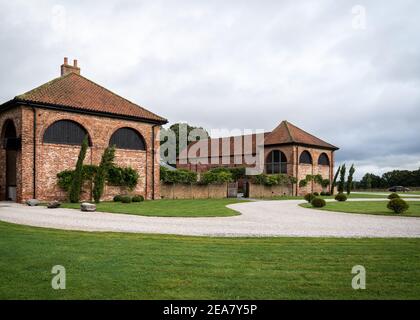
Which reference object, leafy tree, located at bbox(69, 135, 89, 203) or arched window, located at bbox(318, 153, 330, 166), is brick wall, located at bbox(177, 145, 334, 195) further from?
leafy tree, located at bbox(69, 135, 89, 203)

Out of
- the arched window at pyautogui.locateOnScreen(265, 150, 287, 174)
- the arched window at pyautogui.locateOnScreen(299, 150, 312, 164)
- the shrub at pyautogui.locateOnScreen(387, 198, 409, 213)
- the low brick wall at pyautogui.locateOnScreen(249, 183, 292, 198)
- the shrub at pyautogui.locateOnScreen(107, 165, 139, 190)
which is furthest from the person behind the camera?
the arched window at pyautogui.locateOnScreen(299, 150, 312, 164)

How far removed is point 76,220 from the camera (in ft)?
41.8

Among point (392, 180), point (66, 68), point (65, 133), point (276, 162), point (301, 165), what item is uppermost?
point (66, 68)

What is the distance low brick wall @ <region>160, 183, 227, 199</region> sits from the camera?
2911cm

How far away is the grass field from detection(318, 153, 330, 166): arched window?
120 ft

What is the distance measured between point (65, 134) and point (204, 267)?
19.9 meters

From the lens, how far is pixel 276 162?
41.5 metres

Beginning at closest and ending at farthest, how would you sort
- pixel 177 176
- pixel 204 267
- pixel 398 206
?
pixel 204 267 → pixel 398 206 → pixel 177 176

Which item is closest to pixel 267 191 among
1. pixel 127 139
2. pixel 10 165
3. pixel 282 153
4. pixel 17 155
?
pixel 282 153

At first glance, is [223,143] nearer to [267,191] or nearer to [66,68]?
[267,191]

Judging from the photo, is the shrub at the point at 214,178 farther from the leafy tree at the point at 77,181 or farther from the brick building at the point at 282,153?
the leafy tree at the point at 77,181

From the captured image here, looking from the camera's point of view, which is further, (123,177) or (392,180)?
(392,180)

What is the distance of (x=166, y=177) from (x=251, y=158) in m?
17.5

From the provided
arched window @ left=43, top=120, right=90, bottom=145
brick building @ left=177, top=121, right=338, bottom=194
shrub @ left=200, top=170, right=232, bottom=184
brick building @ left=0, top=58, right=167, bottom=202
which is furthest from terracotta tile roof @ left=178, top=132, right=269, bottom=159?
arched window @ left=43, top=120, right=90, bottom=145
